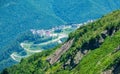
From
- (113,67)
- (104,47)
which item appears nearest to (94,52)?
(104,47)

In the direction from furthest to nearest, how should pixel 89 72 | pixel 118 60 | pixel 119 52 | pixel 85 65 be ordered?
pixel 85 65 < pixel 89 72 < pixel 119 52 < pixel 118 60

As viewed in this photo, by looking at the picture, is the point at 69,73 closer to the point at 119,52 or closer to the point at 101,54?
the point at 101,54

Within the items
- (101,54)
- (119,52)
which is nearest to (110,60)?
(119,52)

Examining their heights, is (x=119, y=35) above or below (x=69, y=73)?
above

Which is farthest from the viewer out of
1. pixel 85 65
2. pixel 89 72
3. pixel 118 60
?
pixel 85 65

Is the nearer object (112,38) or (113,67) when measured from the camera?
(113,67)

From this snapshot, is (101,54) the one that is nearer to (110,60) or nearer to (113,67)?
(110,60)

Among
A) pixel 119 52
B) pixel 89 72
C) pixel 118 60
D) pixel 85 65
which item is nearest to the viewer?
pixel 118 60

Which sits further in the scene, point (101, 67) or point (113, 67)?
point (101, 67)

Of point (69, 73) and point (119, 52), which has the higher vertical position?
point (119, 52)
